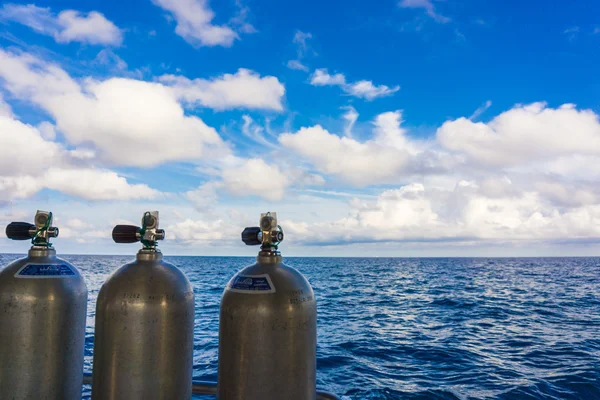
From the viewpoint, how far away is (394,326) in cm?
2197

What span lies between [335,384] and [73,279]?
33.0ft

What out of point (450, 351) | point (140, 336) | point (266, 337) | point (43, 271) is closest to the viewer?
point (266, 337)

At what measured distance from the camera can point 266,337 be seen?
264 cm

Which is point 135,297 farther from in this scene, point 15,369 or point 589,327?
point 589,327

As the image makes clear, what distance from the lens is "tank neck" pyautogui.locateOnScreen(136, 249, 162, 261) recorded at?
2.94 meters

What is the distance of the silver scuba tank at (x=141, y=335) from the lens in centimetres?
275

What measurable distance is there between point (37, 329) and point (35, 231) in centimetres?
70

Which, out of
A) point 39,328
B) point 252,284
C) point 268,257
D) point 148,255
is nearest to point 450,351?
point 268,257

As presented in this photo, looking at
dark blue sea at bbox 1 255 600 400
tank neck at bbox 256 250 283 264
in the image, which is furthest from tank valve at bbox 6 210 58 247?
dark blue sea at bbox 1 255 600 400

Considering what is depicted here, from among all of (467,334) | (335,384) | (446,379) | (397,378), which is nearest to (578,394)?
(446,379)

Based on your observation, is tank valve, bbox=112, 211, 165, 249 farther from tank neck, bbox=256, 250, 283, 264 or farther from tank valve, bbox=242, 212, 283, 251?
tank neck, bbox=256, 250, 283, 264

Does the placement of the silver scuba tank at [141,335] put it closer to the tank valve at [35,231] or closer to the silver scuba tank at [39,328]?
the silver scuba tank at [39,328]

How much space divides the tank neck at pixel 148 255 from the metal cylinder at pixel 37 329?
1.82 feet

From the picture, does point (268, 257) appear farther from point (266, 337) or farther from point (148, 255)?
point (148, 255)
